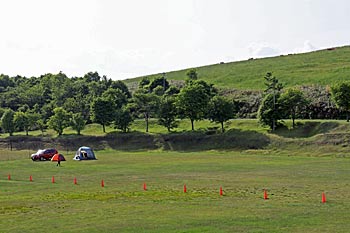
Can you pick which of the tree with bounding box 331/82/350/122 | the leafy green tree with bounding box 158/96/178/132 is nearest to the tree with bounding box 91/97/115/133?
the leafy green tree with bounding box 158/96/178/132

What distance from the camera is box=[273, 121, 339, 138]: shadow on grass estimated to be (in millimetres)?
91750

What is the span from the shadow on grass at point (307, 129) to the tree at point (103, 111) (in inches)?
1595

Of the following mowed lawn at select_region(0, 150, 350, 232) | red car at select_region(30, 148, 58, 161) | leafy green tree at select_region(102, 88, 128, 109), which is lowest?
mowed lawn at select_region(0, 150, 350, 232)

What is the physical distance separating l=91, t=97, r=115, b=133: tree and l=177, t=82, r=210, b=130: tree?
1809cm

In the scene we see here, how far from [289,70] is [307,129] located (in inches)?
2787

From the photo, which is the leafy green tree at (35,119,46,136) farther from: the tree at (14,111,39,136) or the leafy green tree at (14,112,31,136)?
the leafy green tree at (14,112,31,136)

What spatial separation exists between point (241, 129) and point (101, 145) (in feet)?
95.3

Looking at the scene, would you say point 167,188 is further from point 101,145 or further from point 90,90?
point 90,90

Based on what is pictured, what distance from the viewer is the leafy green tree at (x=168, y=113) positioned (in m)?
113

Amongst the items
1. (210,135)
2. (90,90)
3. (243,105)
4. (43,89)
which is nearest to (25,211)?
(210,135)

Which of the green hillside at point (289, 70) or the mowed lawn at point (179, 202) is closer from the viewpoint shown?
the mowed lawn at point (179, 202)

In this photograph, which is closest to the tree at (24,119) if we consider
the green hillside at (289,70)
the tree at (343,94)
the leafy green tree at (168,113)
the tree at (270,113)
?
the leafy green tree at (168,113)

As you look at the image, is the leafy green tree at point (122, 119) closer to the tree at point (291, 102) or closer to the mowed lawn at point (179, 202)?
the tree at point (291, 102)

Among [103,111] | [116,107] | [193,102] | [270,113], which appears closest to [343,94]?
[270,113]
